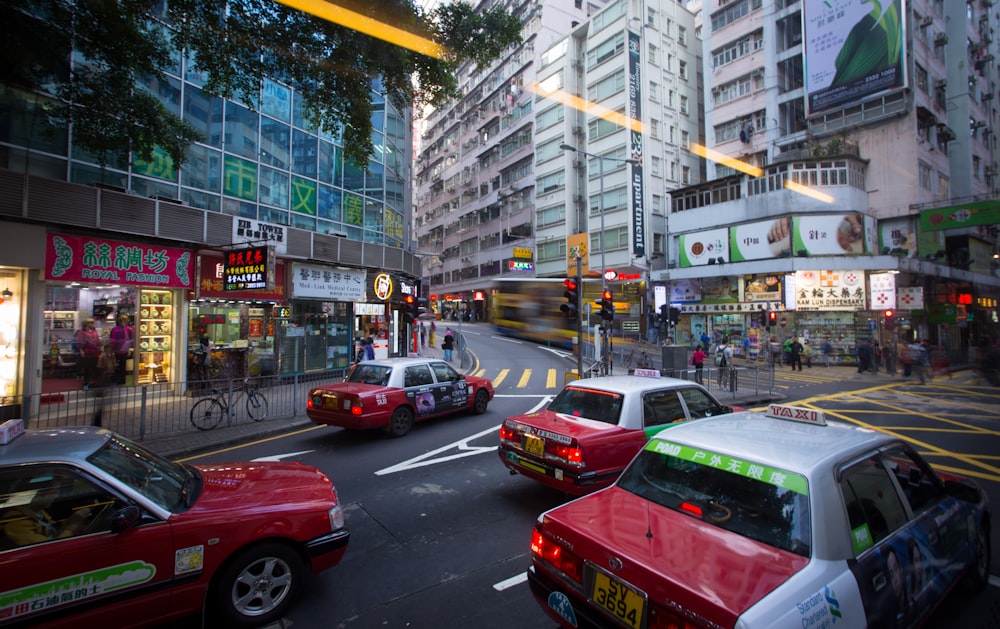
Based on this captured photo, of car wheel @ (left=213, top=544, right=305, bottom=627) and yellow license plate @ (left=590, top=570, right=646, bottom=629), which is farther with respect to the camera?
car wheel @ (left=213, top=544, right=305, bottom=627)

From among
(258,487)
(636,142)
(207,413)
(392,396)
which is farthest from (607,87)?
(258,487)

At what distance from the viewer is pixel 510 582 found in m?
3.91

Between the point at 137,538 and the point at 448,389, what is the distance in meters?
7.13

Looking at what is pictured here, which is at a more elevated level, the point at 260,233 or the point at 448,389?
the point at 260,233

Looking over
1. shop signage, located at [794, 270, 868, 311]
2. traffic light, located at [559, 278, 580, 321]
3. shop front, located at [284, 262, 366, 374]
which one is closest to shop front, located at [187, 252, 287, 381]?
shop front, located at [284, 262, 366, 374]

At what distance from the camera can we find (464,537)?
4730 millimetres

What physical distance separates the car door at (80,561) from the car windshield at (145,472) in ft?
0.59

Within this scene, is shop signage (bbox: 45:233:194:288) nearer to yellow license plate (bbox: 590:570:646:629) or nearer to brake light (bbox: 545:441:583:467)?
brake light (bbox: 545:441:583:467)

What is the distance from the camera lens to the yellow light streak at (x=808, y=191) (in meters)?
27.6

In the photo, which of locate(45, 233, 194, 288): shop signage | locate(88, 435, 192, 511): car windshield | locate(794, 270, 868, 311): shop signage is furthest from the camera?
locate(794, 270, 868, 311): shop signage

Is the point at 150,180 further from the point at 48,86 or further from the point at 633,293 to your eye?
the point at 633,293

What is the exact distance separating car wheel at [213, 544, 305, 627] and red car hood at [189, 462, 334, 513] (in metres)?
0.35

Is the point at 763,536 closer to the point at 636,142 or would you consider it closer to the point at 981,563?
the point at 981,563

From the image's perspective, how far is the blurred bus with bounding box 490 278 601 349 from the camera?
2753 cm
